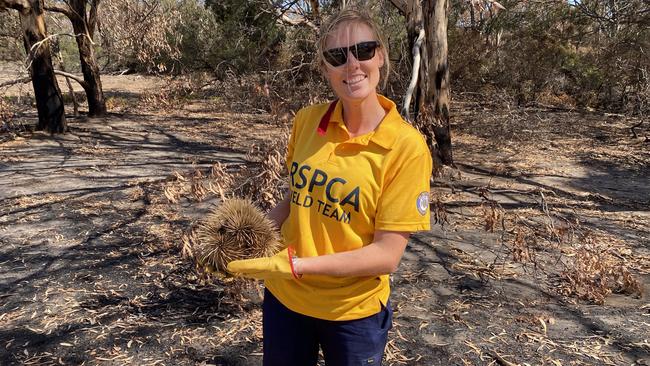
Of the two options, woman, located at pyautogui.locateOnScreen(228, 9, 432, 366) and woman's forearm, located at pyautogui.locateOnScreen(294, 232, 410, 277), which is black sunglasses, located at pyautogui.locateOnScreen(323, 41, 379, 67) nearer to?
woman, located at pyautogui.locateOnScreen(228, 9, 432, 366)

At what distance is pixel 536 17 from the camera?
40.4ft

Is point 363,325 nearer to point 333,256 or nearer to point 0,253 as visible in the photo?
point 333,256

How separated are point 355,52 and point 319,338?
40.0 inches

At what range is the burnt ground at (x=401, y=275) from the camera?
126 inches

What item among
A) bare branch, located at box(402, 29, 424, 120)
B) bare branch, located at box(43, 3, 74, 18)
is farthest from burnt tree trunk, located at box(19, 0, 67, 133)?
bare branch, located at box(402, 29, 424, 120)

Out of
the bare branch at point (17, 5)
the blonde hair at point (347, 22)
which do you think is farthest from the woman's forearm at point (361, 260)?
the bare branch at point (17, 5)

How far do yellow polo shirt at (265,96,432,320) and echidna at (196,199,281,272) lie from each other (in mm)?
114

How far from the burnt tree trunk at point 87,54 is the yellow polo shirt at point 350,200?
11.4m

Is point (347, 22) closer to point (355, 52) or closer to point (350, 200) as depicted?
point (355, 52)

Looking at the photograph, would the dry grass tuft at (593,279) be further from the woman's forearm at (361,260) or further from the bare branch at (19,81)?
the bare branch at (19,81)

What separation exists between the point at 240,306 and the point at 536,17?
11785mm

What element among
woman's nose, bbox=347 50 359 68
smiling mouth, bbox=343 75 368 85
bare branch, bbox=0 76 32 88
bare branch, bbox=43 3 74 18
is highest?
bare branch, bbox=43 3 74 18

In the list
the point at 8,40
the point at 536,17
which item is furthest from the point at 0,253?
the point at 536,17

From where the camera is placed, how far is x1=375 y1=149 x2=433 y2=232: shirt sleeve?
1499mm
